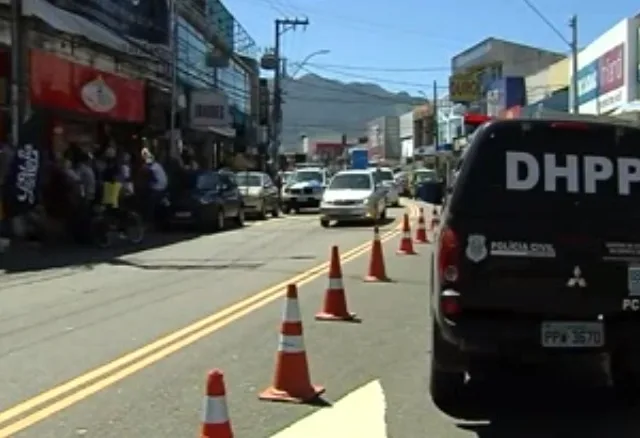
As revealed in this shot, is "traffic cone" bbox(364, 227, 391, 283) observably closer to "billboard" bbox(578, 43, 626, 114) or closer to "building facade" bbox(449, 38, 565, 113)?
"billboard" bbox(578, 43, 626, 114)

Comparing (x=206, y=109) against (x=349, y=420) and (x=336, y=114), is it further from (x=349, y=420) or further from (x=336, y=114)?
(x=336, y=114)

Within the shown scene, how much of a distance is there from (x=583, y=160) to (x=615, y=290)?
873 millimetres

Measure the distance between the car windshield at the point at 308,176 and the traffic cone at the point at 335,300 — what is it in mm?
28986

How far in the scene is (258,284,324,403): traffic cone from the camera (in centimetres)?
729

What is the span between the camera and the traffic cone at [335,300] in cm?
1112

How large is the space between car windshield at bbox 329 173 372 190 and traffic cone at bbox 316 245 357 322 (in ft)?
65.9

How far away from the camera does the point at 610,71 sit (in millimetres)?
37312

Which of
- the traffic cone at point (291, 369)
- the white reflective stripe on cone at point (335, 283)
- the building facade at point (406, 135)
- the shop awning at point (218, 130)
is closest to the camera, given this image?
the traffic cone at point (291, 369)

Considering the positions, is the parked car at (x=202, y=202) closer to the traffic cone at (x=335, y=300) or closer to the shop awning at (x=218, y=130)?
the shop awning at (x=218, y=130)

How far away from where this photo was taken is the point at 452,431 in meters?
6.54

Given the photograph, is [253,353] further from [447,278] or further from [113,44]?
[113,44]

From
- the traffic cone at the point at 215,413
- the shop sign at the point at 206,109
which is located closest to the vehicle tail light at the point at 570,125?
the traffic cone at the point at 215,413

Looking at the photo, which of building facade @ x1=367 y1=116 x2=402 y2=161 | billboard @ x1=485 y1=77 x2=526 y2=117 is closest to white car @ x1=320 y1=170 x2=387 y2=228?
billboard @ x1=485 y1=77 x2=526 y2=117

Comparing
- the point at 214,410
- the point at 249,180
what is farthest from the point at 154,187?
the point at 214,410
